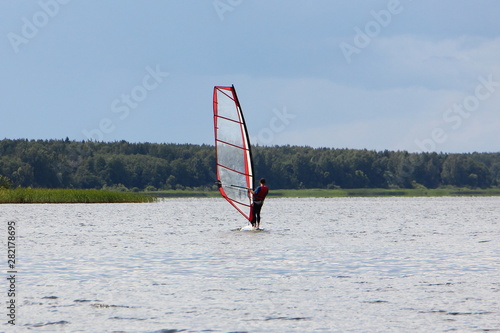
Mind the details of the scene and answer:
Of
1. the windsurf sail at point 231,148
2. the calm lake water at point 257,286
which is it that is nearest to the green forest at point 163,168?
the windsurf sail at point 231,148

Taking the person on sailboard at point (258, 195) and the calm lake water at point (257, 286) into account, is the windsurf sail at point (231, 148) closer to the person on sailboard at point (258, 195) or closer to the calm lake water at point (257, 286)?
the person on sailboard at point (258, 195)

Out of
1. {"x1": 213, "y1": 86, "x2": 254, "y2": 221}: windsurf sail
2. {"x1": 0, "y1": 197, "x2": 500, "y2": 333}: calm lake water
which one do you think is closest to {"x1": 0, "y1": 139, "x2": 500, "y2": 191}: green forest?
{"x1": 213, "y1": 86, "x2": 254, "y2": 221}: windsurf sail

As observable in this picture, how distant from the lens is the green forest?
152 m

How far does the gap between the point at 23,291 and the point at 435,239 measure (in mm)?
16669

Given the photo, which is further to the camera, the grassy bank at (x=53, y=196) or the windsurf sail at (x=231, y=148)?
the grassy bank at (x=53, y=196)

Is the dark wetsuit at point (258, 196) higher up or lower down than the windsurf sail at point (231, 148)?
lower down

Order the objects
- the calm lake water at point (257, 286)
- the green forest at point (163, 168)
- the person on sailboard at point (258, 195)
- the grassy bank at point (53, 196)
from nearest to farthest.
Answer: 1. the calm lake water at point (257, 286)
2. the person on sailboard at point (258, 195)
3. the grassy bank at point (53, 196)
4. the green forest at point (163, 168)

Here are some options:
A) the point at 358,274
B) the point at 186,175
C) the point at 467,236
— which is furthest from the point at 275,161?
the point at 358,274

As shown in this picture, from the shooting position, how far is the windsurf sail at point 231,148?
97.3 ft

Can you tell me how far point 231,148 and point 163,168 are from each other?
148 meters

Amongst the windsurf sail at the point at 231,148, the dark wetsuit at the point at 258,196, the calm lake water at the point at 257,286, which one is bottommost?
the calm lake water at the point at 257,286

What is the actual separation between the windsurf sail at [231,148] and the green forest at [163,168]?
398 ft

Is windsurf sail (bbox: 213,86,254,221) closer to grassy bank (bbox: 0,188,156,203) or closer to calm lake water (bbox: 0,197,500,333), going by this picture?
calm lake water (bbox: 0,197,500,333)

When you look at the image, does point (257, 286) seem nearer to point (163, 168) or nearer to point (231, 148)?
point (231, 148)
